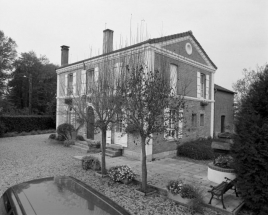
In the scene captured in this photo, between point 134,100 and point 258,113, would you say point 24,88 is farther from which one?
point 258,113

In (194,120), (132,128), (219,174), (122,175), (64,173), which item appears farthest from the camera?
(194,120)

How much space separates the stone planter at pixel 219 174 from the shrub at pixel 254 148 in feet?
5.35

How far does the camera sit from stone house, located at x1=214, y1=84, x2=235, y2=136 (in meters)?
17.6

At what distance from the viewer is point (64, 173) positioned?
24.3ft

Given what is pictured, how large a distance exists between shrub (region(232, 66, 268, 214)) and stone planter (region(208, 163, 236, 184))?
163cm

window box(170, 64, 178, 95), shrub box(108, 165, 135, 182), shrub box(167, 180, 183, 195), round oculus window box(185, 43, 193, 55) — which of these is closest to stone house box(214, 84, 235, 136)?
round oculus window box(185, 43, 193, 55)

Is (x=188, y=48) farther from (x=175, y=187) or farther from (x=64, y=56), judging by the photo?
(x=64, y=56)

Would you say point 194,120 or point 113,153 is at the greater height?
point 194,120

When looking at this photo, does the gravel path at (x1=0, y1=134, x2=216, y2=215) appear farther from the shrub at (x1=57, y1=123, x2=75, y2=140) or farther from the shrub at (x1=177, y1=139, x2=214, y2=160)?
the shrub at (x1=177, y1=139, x2=214, y2=160)

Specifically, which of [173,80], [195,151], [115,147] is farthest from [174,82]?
[115,147]

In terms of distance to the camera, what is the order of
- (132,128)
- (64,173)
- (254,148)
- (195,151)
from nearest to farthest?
(254,148) → (132,128) → (64,173) → (195,151)

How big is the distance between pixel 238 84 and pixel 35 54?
Answer: 1361 inches

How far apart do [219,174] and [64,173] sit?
18.1 ft

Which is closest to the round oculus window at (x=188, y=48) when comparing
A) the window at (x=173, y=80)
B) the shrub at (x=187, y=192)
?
the window at (x=173, y=80)
